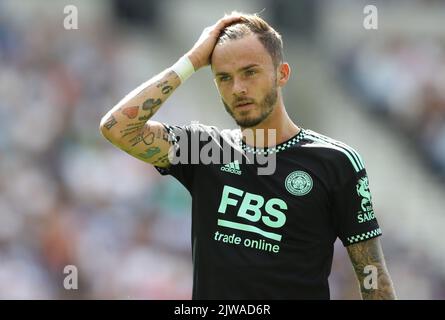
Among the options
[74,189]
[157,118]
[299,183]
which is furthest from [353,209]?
[157,118]

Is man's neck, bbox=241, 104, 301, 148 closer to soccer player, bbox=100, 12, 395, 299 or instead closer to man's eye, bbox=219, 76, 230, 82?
soccer player, bbox=100, 12, 395, 299

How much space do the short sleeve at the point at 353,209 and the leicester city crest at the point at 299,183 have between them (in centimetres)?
13

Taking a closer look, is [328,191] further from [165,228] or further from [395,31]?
[395,31]

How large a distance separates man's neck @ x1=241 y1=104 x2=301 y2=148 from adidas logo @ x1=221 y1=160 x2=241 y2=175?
0.13 m

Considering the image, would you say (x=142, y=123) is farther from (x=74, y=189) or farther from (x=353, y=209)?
(x=74, y=189)

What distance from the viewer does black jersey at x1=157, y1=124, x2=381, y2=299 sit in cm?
372

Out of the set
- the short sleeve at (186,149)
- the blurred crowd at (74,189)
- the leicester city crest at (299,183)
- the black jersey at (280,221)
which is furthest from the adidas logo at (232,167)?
the blurred crowd at (74,189)

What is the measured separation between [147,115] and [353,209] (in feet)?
3.34

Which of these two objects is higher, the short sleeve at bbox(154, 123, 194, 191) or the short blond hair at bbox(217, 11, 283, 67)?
the short blond hair at bbox(217, 11, 283, 67)

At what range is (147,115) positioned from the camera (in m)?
3.96

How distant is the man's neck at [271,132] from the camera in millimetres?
3996

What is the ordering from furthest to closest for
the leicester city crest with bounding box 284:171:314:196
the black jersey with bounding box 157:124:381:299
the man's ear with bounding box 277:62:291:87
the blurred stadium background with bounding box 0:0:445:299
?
the blurred stadium background with bounding box 0:0:445:299 < the man's ear with bounding box 277:62:291:87 < the leicester city crest with bounding box 284:171:314:196 < the black jersey with bounding box 157:124:381:299

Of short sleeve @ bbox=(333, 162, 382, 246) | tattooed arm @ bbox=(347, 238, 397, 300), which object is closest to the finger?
short sleeve @ bbox=(333, 162, 382, 246)

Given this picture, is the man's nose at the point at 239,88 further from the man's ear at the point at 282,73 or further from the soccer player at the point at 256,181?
the man's ear at the point at 282,73
